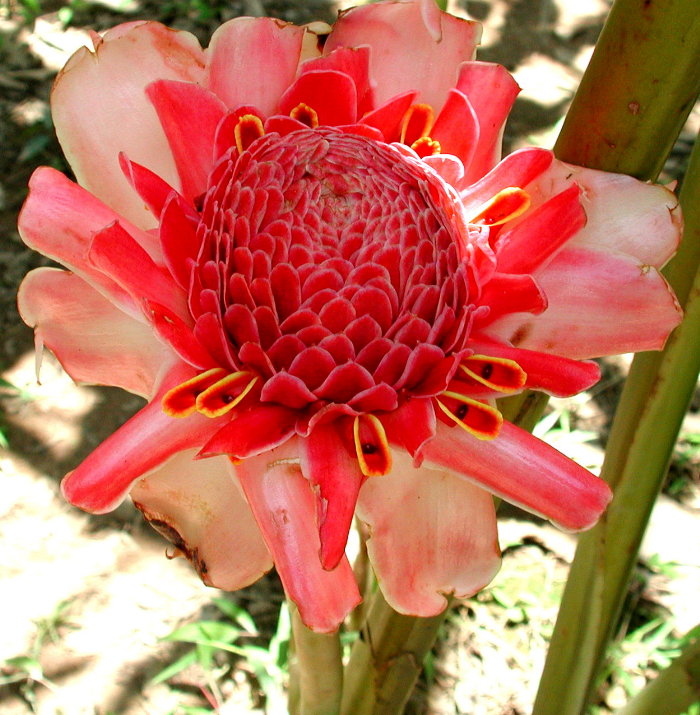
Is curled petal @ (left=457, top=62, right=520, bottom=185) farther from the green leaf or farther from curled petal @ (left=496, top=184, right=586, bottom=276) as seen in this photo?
the green leaf

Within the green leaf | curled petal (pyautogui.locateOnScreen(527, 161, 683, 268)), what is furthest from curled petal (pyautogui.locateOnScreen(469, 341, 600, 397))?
the green leaf

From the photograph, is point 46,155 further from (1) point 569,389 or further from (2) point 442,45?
(1) point 569,389

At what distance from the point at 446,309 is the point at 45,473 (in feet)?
4.68

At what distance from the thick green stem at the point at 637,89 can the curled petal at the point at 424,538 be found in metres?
0.26

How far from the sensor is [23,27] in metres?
2.45

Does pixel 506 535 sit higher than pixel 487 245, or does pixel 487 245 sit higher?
pixel 487 245

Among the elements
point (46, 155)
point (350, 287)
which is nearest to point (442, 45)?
point (350, 287)

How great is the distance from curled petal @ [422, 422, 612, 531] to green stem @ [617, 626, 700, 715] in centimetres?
48

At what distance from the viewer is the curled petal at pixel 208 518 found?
578 mm

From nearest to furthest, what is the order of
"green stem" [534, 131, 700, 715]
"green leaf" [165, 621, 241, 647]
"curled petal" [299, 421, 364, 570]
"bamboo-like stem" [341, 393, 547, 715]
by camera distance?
"curled petal" [299, 421, 364, 570], "green stem" [534, 131, 700, 715], "bamboo-like stem" [341, 393, 547, 715], "green leaf" [165, 621, 241, 647]

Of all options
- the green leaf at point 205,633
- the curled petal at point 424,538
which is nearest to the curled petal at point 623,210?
the curled petal at point 424,538

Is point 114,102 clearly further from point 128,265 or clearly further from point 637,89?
point 637,89

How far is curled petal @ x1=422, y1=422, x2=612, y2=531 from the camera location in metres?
0.53

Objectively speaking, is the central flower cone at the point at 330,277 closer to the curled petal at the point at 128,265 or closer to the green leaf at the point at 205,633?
the curled petal at the point at 128,265
